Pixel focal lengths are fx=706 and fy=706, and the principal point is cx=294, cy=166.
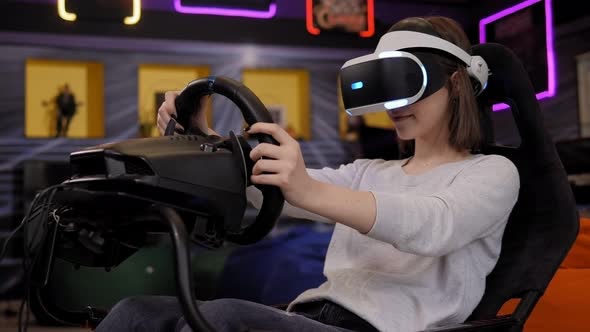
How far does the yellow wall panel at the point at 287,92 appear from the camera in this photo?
6.77 metres

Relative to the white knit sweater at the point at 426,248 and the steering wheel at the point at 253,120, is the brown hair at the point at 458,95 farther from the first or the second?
the steering wheel at the point at 253,120

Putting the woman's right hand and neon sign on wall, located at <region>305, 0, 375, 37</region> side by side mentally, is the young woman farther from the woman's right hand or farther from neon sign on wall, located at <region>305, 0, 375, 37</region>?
neon sign on wall, located at <region>305, 0, 375, 37</region>

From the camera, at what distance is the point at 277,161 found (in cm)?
92

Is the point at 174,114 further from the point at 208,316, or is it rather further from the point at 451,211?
the point at 451,211

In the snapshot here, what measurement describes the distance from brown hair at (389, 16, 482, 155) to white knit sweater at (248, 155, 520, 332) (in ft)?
0.16

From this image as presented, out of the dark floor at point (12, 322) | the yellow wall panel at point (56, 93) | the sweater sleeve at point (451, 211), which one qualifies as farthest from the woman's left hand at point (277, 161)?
the yellow wall panel at point (56, 93)

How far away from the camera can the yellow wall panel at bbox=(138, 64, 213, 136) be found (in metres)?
6.42

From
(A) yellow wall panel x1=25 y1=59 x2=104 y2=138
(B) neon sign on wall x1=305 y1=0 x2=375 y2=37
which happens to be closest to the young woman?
(B) neon sign on wall x1=305 y1=0 x2=375 y2=37

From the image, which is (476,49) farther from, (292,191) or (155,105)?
(155,105)

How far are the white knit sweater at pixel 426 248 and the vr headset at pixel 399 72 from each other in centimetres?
17

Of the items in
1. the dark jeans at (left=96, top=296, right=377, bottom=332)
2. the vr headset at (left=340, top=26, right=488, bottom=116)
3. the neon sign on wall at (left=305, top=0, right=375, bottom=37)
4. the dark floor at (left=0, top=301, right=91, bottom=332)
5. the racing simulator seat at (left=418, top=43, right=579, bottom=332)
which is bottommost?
the dark floor at (left=0, top=301, right=91, bottom=332)

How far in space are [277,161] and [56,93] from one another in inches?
228

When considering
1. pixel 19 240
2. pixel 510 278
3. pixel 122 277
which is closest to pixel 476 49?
pixel 510 278

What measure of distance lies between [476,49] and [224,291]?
3109mm
